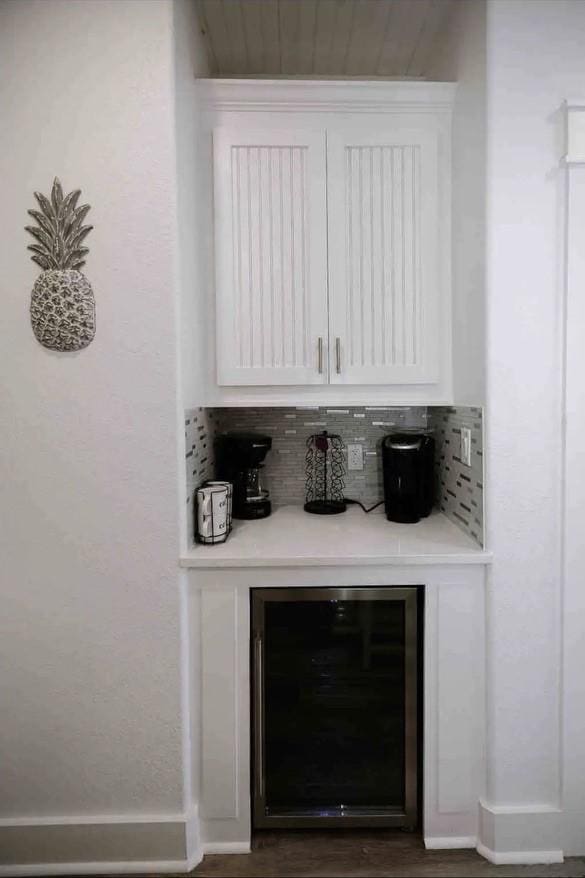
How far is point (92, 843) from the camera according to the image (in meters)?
1.85

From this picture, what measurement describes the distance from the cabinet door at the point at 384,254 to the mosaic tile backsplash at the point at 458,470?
0.73ft

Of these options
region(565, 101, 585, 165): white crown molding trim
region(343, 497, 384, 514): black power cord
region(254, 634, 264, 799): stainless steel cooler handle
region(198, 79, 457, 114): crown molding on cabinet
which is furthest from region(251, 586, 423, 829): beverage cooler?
region(198, 79, 457, 114): crown molding on cabinet

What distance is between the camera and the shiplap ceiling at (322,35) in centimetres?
213

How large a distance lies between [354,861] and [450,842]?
307 mm

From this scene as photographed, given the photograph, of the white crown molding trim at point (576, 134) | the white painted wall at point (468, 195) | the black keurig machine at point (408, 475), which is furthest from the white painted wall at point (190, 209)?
the white crown molding trim at point (576, 134)

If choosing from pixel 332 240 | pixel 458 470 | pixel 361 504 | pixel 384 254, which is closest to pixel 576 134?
pixel 384 254

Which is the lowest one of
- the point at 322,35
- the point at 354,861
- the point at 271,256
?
the point at 354,861

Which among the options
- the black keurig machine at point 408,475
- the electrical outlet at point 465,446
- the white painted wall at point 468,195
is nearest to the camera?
the white painted wall at point 468,195

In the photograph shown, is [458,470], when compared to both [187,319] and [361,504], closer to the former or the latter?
[361,504]

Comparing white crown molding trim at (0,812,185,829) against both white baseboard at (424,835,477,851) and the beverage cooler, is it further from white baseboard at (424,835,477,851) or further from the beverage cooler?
white baseboard at (424,835,477,851)

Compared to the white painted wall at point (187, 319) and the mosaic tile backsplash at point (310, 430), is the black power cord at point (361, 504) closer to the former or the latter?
the mosaic tile backsplash at point (310, 430)

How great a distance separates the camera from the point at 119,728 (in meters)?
1.85

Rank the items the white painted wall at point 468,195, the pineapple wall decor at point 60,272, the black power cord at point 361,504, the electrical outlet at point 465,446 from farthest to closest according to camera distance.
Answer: the black power cord at point 361,504
the electrical outlet at point 465,446
the white painted wall at point 468,195
the pineapple wall decor at point 60,272

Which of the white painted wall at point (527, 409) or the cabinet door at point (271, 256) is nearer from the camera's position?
the white painted wall at point (527, 409)
